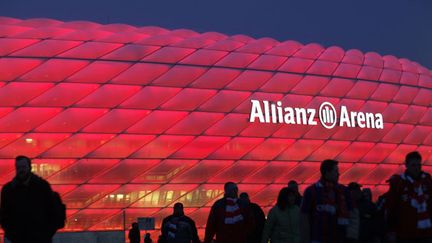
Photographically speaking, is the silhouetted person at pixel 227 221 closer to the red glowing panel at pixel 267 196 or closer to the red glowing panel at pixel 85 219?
the red glowing panel at pixel 85 219

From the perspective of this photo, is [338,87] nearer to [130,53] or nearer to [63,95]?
[130,53]

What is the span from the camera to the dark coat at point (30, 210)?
28.2 feet

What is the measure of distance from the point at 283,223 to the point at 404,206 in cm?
233

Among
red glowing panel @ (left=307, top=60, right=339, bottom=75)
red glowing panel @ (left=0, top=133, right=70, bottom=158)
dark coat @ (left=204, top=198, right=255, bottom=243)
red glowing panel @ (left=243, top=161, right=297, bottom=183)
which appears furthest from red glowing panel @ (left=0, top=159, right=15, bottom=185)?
dark coat @ (left=204, top=198, right=255, bottom=243)

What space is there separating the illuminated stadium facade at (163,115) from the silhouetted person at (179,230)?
1900cm

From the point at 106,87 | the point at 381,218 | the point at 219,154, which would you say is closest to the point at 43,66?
the point at 106,87

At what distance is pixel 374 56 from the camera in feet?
144

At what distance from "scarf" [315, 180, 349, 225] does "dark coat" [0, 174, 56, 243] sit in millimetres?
2678

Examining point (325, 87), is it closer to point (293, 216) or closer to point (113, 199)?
point (113, 199)

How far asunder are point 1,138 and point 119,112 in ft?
13.5

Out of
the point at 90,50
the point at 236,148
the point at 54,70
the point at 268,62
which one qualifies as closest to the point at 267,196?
the point at 236,148

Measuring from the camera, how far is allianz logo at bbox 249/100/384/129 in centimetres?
3684

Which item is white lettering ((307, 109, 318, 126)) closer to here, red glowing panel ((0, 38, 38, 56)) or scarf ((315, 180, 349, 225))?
red glowing panel ((0, 38, 38, 56))

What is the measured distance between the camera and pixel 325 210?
9.58m
